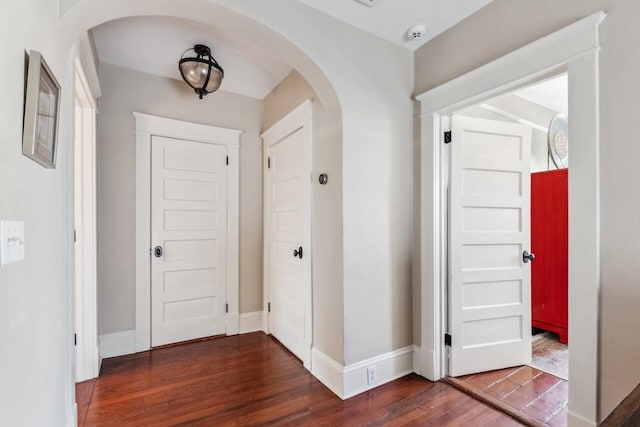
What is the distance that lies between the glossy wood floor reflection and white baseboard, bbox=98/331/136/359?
0.22ft

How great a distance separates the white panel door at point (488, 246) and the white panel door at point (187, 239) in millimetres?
2190

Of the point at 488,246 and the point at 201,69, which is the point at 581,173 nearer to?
the point at 488,246

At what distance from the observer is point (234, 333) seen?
10.5 ft

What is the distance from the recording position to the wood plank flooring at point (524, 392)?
1.85 m

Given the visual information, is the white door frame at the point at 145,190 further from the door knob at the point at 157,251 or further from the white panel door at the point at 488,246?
the white panel door at the point at 488,246

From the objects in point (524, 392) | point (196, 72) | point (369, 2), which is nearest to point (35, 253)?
point (196, 72)

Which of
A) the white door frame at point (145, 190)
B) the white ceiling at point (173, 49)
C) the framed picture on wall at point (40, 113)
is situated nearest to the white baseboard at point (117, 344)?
Answer: the white door frame at point (145, 190)

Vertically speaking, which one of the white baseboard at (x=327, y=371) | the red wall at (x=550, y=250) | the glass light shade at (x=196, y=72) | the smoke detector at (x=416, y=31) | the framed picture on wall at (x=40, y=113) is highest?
the smoke detector at (x=416, y=31)

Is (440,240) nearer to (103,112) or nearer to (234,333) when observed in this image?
(234,333)

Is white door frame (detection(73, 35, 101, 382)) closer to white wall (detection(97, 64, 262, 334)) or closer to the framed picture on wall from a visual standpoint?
white wall (detection(97, 64, 262, 334))

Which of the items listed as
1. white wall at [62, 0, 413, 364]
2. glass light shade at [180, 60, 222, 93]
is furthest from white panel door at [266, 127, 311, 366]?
glass light shade at [180, 60, 222, 93]

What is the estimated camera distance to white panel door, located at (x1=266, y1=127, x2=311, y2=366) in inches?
100

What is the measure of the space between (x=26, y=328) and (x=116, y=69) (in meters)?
2.50

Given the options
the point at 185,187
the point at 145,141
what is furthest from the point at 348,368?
the point at 145,141
